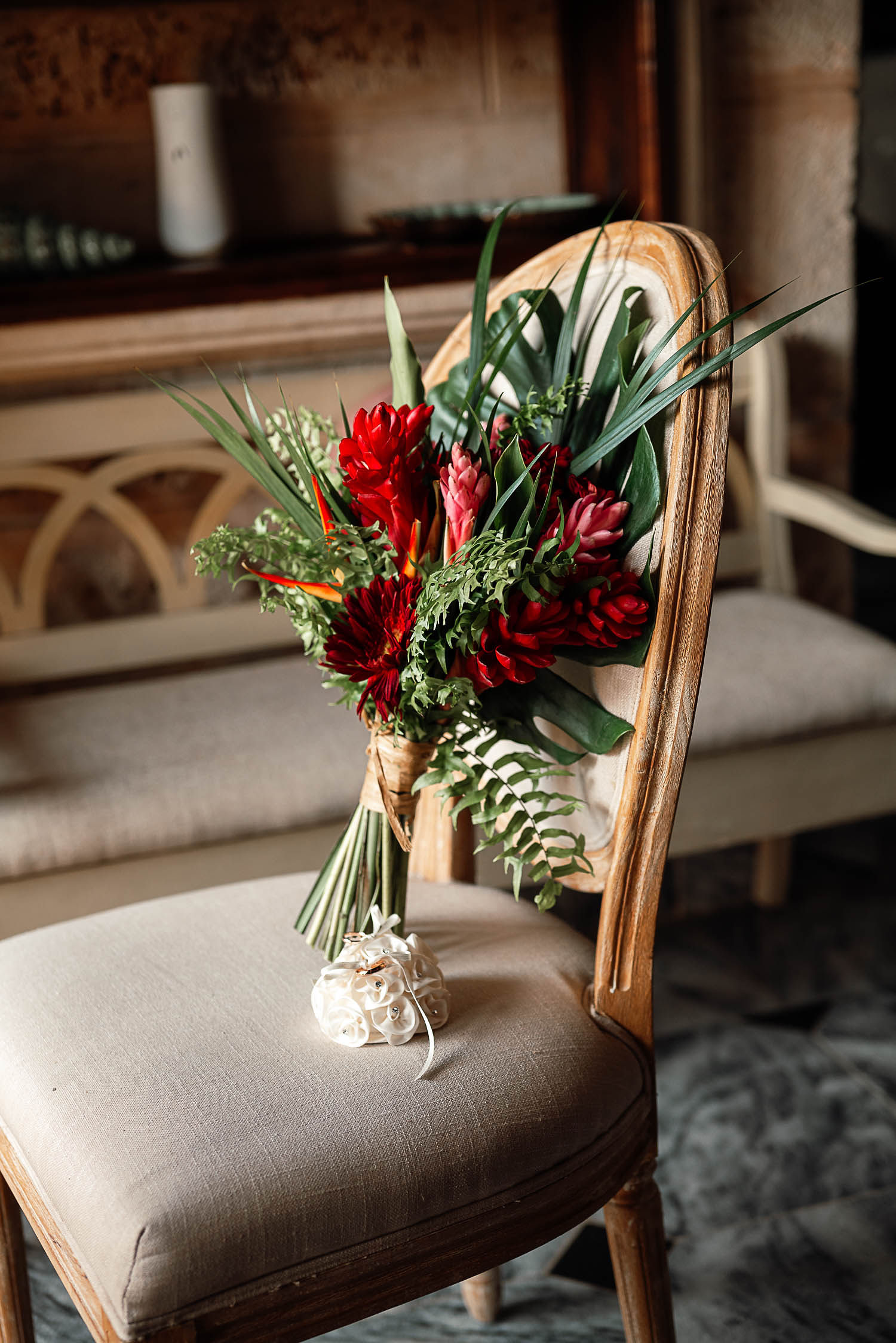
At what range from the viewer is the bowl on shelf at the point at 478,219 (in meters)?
1.90

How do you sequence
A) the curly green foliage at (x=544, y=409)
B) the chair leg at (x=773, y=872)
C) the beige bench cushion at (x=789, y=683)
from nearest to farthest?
the curly green foliage at (x=544, y=409), the beige bench cushion at (x=789, y=683), the chair leg at (x=773, y=872)

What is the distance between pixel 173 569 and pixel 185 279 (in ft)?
1.50

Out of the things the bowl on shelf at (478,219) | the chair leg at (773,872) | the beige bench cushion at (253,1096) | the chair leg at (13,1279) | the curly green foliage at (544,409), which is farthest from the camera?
the chair leg at (773,872)

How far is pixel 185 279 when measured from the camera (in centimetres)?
180

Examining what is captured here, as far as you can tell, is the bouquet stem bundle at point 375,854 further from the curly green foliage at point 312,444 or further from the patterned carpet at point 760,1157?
the patterned carpet at point 760,1157

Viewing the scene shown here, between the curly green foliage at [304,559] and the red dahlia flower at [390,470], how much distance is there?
17mm

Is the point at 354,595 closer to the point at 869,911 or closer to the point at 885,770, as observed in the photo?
the point at 885,770

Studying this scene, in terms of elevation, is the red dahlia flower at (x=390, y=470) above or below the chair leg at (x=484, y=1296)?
above

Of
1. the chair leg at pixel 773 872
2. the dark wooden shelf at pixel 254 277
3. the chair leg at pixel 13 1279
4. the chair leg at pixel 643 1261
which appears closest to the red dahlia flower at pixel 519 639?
the chair leg at pixel 643 1261

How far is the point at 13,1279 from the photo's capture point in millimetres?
1029

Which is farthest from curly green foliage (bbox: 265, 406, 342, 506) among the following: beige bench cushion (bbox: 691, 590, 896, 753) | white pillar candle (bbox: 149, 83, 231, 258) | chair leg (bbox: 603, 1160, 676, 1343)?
white pillar candle (bbox: 149, 83, 231, 258)

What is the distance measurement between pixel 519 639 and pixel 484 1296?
81cm

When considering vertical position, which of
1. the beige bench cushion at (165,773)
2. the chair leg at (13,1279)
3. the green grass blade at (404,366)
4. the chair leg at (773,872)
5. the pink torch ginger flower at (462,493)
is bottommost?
the chair leg at (773,872)

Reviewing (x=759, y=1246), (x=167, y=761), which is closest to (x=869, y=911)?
(x=759, y=1246)
